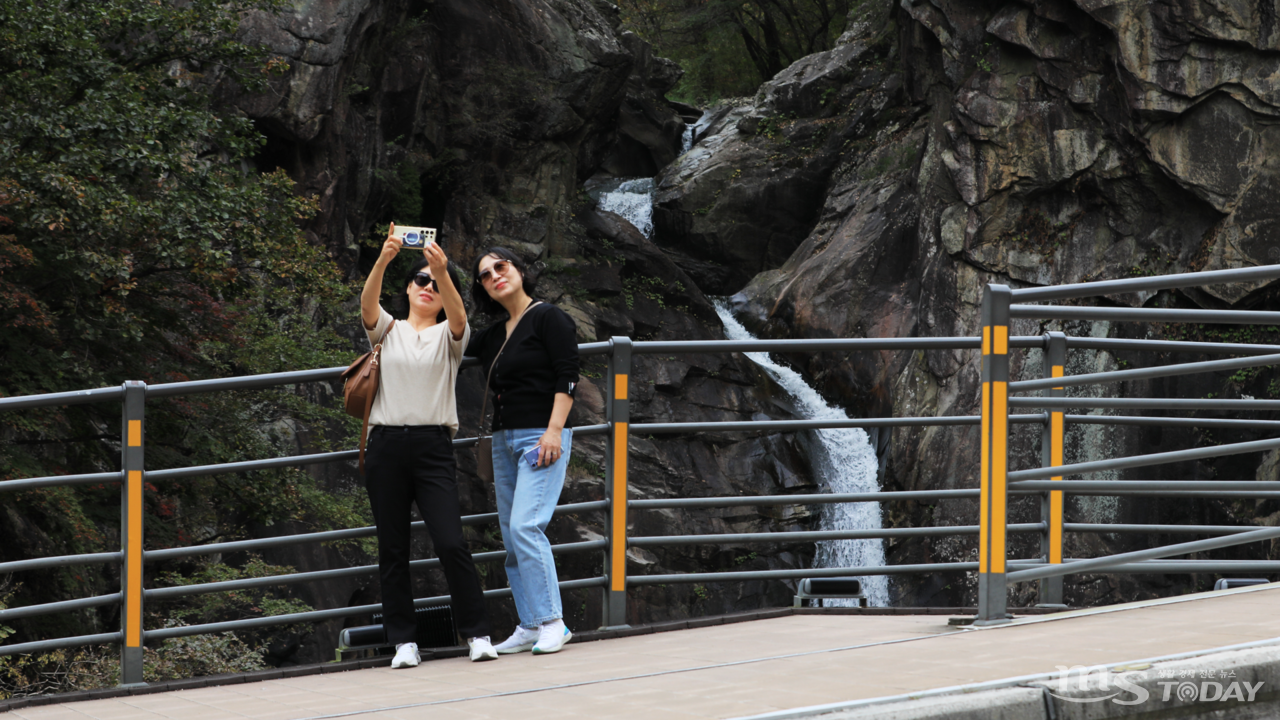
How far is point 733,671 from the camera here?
426 cm

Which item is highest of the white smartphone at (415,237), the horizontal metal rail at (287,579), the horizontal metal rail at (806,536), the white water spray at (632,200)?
the white water spray at (632,200)

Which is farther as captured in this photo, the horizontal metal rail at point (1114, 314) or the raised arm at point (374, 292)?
the raised arm at point (374, 292)

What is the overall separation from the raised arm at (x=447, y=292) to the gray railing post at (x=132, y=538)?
4.38 ft

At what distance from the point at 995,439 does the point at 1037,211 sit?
2163cm

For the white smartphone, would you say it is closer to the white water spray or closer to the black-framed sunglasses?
the black-framed sunglasses

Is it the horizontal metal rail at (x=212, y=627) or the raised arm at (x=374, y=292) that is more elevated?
the raised arm at (x=374, y=292)

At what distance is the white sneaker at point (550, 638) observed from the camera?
514 cm

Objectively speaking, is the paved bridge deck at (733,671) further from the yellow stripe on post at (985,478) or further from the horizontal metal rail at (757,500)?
the horizontal metal rail at (757,500)

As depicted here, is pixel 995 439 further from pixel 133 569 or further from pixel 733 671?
pixel 133 569

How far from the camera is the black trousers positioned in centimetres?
501

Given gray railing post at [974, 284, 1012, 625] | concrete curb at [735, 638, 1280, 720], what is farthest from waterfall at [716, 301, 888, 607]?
concrete curb at [735, 638, 1280, 720]

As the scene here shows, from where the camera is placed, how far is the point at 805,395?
93.1 feet

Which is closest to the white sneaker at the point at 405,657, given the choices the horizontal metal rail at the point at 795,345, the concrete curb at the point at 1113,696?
the horizontal metal rail at the point at 795,345

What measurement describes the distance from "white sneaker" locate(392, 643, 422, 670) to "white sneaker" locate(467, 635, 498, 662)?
0.81 ft
